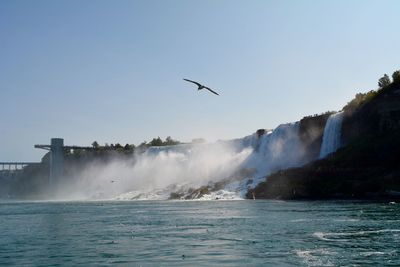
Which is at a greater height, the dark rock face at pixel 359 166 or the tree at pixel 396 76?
the tree at pixel 396 76

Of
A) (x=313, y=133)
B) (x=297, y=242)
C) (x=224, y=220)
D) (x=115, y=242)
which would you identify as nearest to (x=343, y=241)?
(x=297, y=242)

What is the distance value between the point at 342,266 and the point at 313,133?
56.8 m

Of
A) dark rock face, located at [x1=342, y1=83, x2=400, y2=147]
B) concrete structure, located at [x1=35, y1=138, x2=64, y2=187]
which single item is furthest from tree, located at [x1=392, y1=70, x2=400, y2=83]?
concrete structure, located at [x1=35, y1=138, x2=64, y2=187]

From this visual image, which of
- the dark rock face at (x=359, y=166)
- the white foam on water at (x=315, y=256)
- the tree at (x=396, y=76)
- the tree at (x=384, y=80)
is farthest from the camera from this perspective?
the tree at (x=384, y=80)

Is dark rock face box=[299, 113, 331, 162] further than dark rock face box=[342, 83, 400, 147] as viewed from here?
Yes

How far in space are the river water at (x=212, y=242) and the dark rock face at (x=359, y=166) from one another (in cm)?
2186

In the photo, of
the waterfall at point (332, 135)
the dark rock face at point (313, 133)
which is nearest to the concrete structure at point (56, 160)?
the dark rock face at point (313, 133)

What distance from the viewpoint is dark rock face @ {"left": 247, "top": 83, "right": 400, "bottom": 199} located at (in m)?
56.1

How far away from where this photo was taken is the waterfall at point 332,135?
68.1 meters

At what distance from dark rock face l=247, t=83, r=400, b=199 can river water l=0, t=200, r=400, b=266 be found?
21857mm

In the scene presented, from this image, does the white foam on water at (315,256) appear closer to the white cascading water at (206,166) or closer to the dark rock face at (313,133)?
the white cascading water at (206,166)

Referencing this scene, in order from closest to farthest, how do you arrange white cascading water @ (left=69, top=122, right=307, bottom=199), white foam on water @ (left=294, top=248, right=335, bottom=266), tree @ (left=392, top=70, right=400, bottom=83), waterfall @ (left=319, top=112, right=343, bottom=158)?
white foam on water @ (left=294, top=248, right=335, bottom=266) < waterfall @ (left=319, top=112, right=343, bottom=158) < tree @ (left=392, top=70, right=400, bottom=83) < white cascading water @ (left=69, top=122, right=307, bottom=199)

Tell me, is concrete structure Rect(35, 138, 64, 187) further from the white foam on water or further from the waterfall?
the white foam on water

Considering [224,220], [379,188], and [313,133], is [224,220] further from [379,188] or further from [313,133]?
[313,133]
